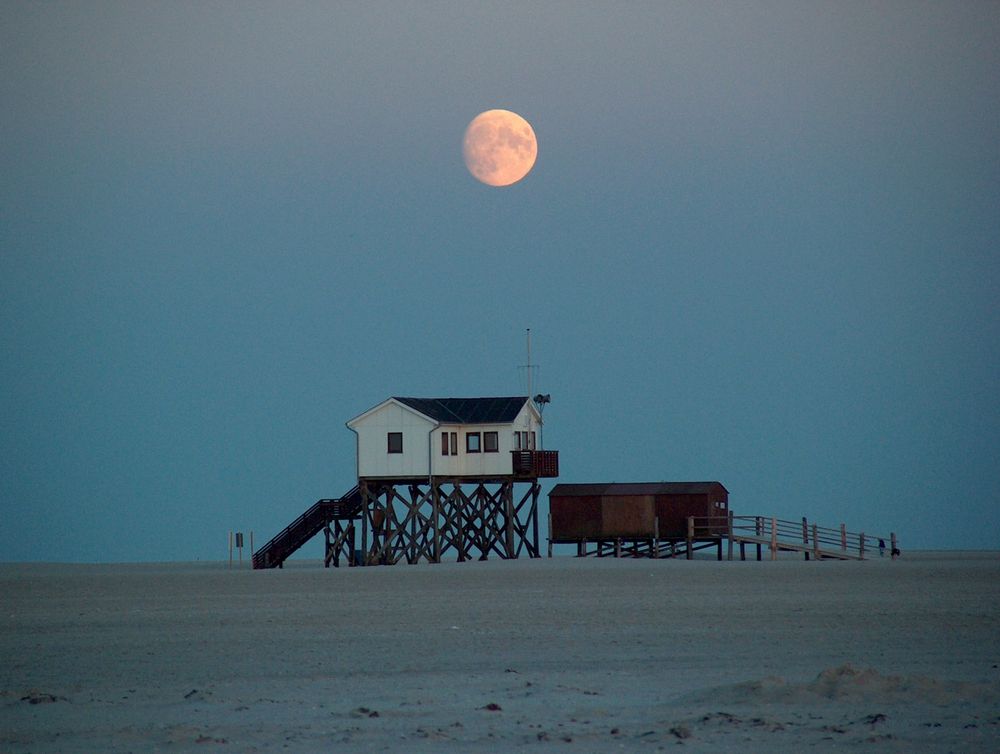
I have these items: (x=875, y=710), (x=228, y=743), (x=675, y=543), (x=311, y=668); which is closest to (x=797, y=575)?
(x=675, y=543)

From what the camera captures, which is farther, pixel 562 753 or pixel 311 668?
pixel 311 668

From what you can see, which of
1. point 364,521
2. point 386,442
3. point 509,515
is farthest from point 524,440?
point 364,521

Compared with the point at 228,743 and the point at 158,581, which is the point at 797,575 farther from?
the point at 228,743

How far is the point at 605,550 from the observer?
177 feet

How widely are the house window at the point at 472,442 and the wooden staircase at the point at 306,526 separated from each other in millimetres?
4196

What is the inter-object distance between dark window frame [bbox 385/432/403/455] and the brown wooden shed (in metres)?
6.54

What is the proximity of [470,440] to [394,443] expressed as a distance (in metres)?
3.01

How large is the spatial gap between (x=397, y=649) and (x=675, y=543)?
114 feet

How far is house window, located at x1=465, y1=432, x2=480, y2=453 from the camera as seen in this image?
5141 cm

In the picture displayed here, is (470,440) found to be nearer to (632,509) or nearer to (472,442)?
(472,442)

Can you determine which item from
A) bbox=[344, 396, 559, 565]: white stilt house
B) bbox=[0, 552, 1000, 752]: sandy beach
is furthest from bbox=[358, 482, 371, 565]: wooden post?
bbox=[0, 552, 1000, 752]: sandy beach

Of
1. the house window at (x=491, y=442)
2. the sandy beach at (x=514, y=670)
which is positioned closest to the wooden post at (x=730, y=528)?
the house window at (x=491, y=442)

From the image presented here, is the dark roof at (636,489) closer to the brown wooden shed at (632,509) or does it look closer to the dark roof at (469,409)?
the brown wooden shed at (632,509)

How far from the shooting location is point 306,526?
166 feet
